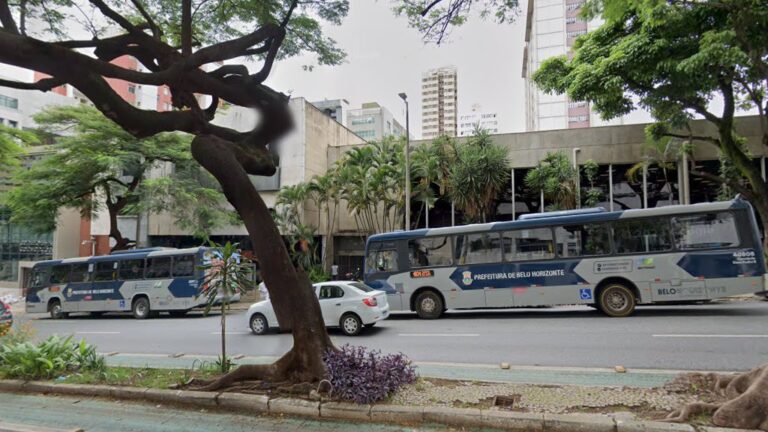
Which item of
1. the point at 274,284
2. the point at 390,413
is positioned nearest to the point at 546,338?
the point at 390,413

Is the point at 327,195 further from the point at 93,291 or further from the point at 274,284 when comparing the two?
the point at 274,284

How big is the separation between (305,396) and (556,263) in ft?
30.9

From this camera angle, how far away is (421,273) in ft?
47.5

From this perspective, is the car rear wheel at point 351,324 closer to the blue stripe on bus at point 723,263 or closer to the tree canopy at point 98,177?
the blue stripe on bus at point 723,263

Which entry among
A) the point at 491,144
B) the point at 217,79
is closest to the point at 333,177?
the point at 491,144

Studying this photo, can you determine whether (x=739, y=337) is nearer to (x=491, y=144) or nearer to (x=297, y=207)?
(x=491, y=144)

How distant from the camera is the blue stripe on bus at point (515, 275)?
Answer: 42.4ft

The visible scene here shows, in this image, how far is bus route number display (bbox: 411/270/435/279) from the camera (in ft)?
47.2

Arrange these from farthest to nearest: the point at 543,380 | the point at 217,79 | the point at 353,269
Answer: the point at 353,269, the point at 217,79, the point at 543,380

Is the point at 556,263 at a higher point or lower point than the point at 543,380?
higher

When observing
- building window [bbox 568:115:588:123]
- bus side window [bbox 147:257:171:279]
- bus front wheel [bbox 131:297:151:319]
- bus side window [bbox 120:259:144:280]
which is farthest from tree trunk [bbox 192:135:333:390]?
building window [bbox 568:115:588:123]

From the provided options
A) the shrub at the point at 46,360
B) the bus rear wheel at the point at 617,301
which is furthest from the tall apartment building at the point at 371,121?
the shrub at the point at 46,360

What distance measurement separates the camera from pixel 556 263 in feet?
42.9

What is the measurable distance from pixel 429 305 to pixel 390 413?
9378 millimetres
